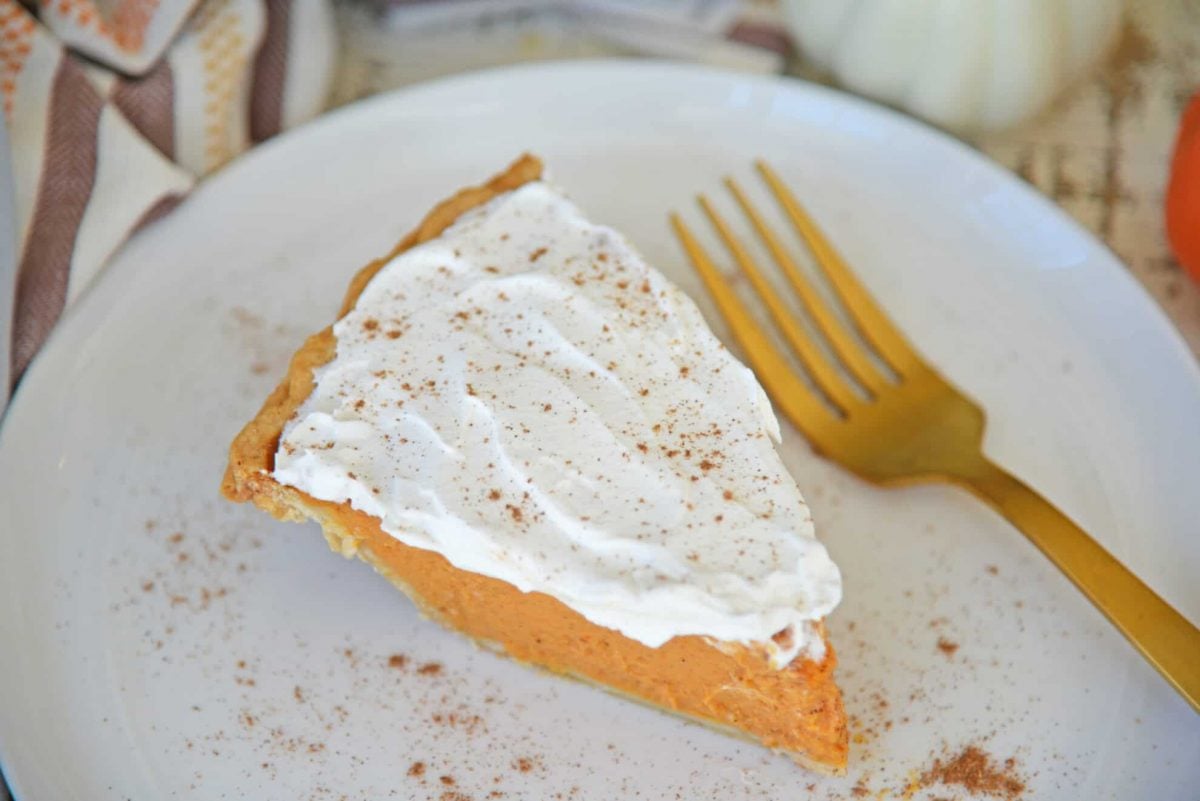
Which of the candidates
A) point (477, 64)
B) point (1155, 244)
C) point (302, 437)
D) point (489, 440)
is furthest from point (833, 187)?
point (302, 437)

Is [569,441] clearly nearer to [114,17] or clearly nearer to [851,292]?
[851,292]

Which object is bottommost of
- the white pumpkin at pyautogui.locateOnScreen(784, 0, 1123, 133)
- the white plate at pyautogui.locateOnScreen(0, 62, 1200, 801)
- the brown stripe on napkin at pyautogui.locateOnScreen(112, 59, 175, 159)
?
the white plate at pyautogui.locateOnScreen(0, 62, 1200, 801)

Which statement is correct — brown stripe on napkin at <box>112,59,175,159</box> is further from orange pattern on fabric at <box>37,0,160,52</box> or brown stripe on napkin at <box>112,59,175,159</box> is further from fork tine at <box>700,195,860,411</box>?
fork tine at <box>700,195,860,411</box>

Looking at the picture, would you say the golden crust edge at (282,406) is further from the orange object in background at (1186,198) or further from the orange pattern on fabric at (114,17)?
the orange object in background at (1186,198)

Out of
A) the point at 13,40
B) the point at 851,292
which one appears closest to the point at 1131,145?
the point at 851,292

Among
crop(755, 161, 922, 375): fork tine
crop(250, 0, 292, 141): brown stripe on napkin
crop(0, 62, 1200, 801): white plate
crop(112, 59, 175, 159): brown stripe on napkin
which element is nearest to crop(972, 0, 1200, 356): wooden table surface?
crop(0, 62, 1200, 801): white plate

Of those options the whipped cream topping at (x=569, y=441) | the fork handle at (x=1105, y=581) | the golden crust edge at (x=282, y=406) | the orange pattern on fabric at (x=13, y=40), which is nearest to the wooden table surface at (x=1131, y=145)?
the fork handle at (x=1105, y=581)
